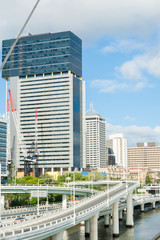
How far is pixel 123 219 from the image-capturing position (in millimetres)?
146750

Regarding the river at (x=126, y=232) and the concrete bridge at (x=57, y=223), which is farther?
the river at (x=126, y=232)

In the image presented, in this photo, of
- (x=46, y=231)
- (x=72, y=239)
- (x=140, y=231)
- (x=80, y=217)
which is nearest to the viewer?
(x=46, y=231)

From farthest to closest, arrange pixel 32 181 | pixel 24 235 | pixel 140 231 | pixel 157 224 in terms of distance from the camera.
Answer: pixel 32 181 → pixel 157 224 → pixel 140 231 → pixel 24 235

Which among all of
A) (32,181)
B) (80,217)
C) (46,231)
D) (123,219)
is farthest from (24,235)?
(32,181)

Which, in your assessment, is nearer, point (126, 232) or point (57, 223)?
point (57, 223)

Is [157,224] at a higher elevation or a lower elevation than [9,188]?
lower

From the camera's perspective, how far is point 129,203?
130 meters

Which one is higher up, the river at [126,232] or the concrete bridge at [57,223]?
the concrete bridge at [57,223]

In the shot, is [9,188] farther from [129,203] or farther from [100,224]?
[129,203]

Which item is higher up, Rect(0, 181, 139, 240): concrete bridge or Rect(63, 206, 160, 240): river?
Rect(0, 181, 139, 240): concrete bridge

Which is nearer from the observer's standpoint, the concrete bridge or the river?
the concrete bridge

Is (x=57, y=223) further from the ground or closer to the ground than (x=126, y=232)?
further from the ground

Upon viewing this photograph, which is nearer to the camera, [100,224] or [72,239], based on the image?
[72,239]

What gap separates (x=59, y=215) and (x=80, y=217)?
19.7 ft
